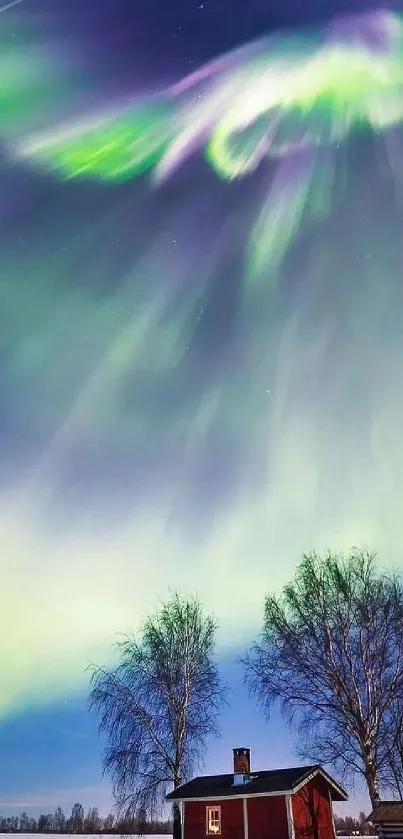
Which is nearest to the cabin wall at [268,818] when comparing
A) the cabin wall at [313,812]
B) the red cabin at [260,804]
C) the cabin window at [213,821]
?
the red cabin at [260,804]

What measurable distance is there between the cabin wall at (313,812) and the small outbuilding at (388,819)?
13.1 feet

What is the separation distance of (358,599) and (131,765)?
13.3 metres

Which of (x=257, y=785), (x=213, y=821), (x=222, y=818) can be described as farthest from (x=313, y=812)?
(x=213, y=821)

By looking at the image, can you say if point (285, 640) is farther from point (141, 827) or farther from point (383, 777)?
point (141, 827)

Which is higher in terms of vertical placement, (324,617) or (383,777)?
(324,617)

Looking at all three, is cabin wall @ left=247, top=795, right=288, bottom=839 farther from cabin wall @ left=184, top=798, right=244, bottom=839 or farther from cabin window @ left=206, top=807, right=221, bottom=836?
cabin window @ left=206, top=807, right=221, bottom=836

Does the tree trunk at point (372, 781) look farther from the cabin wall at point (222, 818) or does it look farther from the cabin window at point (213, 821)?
the cabin window at point (213, 821)

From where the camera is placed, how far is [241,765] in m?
28.8

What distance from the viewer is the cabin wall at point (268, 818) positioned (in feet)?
80.7

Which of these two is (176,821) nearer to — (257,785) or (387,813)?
(257,785)

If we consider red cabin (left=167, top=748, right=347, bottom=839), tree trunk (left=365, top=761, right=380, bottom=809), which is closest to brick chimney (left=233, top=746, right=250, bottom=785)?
red cabin (left=167, top=748, right=347, bottom=839)

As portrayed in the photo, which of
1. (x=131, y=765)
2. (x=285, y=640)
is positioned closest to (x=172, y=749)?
(x=131, y=765)

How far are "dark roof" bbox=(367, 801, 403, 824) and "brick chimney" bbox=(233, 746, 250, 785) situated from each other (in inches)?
277

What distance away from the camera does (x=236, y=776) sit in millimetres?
28016
